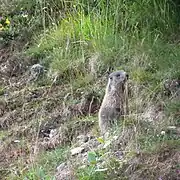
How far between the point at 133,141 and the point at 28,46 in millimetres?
2975

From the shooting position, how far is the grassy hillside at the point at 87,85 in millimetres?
3975

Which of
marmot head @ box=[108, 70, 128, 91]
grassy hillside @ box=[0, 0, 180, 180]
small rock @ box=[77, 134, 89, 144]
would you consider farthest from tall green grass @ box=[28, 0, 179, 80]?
small rock @ box=[77, 134, 89, 144]

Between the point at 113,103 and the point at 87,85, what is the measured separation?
43.9 inches

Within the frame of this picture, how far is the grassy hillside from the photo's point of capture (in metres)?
3.97

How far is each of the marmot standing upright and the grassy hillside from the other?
118 mm

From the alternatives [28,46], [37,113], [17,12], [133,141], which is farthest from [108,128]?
[17,12]

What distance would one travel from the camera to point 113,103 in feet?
14.3

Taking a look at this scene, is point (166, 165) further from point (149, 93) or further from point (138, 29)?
point (138, 29)

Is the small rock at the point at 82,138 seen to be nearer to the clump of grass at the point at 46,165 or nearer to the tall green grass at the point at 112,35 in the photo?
the clump of grass at the point at 46,165

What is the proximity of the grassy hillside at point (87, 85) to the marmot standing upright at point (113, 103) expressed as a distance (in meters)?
0.12

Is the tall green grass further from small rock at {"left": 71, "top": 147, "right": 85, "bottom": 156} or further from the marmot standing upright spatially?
small rock at {"left": 71, "top": 147, "right": 85, "bottom": 156}

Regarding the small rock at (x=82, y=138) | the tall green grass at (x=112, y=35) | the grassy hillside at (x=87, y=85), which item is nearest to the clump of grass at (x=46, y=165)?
the grassy hillside at (x=87, y=85)

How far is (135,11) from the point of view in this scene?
6078mm

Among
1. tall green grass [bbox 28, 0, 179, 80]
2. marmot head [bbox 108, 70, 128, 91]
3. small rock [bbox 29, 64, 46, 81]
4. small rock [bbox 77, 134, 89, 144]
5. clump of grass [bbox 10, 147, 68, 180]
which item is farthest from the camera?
small rock [bbox 29, 64, 46, 81]
